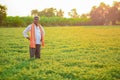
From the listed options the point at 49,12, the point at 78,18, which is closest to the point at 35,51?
the point at 78,18

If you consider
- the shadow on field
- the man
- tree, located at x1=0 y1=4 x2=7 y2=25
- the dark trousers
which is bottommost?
the shadow on field

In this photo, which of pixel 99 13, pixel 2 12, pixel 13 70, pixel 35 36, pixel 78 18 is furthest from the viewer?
pixel 99 13

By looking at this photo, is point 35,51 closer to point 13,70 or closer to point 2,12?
point 13,70

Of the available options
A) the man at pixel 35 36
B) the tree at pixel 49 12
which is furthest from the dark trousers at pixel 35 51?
the tree at pixel 49 12

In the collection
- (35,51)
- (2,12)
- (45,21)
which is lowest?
(35,51)

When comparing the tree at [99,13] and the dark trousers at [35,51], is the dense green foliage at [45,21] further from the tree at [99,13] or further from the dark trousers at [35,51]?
the dark trousers at [35,51]

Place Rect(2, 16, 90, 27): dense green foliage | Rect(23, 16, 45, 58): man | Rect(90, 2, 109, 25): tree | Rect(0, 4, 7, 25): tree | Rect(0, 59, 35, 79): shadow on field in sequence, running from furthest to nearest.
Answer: Rect(90, 2, 109, 25): tree → Rect(2, 16, 90, 27): dense green foliage → Rect(0, 4, 7, 25): tree → Rect(23, 16, 45, 58): man → Rect(0, 59, 35, 79): shadow on field

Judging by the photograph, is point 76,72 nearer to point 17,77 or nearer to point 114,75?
point 114,75

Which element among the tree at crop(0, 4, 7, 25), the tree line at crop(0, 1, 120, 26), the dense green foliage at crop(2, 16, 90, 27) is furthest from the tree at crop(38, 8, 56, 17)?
the tree at crop(0, 4, 7, 25)

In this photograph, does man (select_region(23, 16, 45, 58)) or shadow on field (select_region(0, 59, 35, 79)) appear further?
man (select_region(23, 16, 45, 58))

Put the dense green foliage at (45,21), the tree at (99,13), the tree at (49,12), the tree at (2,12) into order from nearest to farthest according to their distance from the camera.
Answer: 1. the tree at (2,12)
2. the dense green foliage at (45,21)
3. the tree at (99,13)
4. the tree at (49,12)

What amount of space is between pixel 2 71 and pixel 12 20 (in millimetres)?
53941

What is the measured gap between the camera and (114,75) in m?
8.63

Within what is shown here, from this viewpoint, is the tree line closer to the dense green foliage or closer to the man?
the dense green foliage
